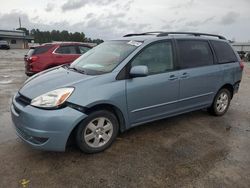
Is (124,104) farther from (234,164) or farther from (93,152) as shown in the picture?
(234,164)

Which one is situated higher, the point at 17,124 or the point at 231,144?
the point at 17,124

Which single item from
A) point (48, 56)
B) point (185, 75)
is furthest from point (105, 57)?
point (48, 56)

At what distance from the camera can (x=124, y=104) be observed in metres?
3.90

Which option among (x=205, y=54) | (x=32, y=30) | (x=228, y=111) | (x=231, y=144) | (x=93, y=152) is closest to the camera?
(x=93, y=152)

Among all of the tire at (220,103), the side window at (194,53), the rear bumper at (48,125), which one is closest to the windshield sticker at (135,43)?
the side window at (194,53)

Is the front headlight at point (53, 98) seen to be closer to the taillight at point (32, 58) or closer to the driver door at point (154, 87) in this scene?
the driver door at point (154, 87)

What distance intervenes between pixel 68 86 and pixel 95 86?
0.37 meters

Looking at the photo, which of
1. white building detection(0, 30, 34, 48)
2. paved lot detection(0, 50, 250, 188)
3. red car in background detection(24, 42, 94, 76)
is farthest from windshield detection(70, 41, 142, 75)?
white building detection(0, 30, 34, 48)

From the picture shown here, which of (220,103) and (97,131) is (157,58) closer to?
(97,131)

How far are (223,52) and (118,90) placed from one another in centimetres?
298

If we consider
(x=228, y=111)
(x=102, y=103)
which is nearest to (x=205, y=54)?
(x=228, y=111)

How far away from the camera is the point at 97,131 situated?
148 inches

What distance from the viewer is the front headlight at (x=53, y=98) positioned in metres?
3.36

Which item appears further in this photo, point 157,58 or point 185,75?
point 185,75
